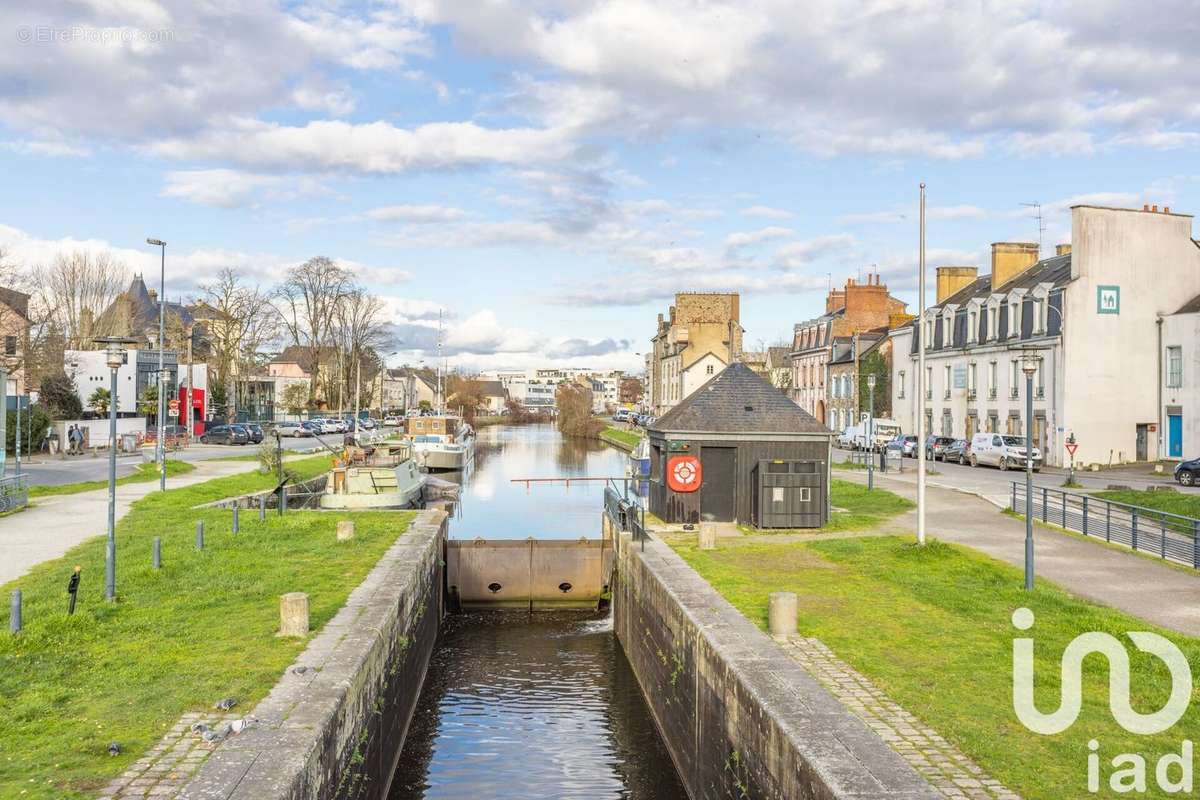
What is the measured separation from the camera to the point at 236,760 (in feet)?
26.1

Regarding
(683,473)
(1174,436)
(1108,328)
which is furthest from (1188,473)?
(683,473)

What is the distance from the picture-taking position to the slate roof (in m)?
23.8

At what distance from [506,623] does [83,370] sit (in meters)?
53.2

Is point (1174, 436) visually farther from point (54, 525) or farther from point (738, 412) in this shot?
point (54, 525)

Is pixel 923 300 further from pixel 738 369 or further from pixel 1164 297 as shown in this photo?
pixel 1164 297

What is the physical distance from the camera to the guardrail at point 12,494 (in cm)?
2409

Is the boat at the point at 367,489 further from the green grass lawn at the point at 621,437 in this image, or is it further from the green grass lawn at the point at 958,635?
the green grass lawn at the point at 621,437

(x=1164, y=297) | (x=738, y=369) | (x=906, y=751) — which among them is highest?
(x=1164, y=297)

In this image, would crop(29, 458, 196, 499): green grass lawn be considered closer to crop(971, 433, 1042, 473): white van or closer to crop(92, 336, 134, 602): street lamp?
crop(92, 336, 134, 602): street lamp

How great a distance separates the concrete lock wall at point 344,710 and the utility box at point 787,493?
891 cm

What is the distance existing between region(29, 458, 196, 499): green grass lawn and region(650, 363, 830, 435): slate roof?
18317 mm

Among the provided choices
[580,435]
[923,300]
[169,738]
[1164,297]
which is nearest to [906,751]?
[169,738]

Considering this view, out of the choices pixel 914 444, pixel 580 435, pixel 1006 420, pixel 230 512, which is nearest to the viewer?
pixel 230 512

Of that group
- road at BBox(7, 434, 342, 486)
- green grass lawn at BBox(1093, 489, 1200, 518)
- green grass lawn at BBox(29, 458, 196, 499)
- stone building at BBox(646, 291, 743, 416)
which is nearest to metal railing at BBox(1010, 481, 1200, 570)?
green grass lawn at BBox(1093, 489, 1200, 518)
